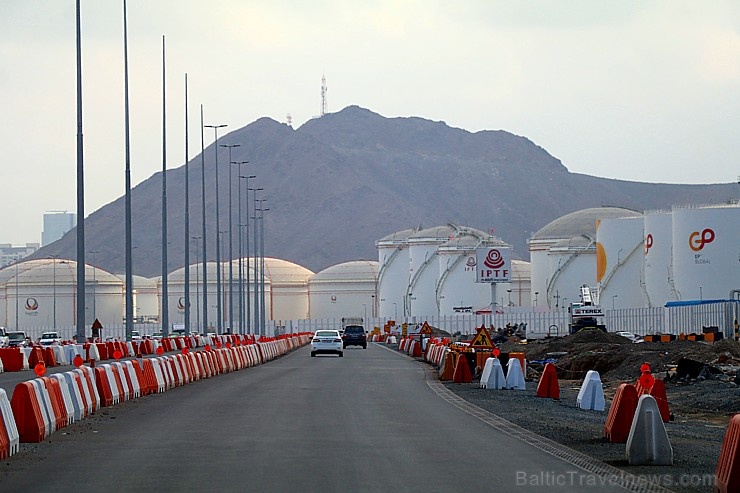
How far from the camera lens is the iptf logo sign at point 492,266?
10875 centimetres

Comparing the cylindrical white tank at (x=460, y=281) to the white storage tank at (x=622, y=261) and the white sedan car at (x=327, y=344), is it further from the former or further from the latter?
the white sedan car at (x=327, y=344)

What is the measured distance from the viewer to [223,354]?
41.7 m

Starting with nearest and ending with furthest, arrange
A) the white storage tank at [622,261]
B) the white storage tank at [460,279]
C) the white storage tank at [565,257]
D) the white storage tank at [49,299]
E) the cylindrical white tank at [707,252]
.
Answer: the cylindrical white tank at [707,252] → the white storage tank at [622,261] → the white storage tank at [565,257] → the white storage tank at [460,279] → the white storage tank at [49,299]

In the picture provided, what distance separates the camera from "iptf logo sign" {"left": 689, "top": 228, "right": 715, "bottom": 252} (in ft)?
275

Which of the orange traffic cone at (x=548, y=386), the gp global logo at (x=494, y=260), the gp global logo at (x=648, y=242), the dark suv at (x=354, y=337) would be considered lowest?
the dark suv at (x=354, y=337)

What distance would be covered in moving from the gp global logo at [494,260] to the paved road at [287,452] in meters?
83.8

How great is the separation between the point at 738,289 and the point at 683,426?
61.7 meters

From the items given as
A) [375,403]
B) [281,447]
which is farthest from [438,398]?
[281,447]

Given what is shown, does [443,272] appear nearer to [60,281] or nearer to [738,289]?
[60,281]

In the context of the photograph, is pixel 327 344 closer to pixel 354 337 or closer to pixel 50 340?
pixel 50 340

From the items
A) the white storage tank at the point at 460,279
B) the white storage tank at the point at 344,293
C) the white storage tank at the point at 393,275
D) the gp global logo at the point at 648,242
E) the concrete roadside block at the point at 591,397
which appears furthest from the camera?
the white storage tank at the point at 344,293

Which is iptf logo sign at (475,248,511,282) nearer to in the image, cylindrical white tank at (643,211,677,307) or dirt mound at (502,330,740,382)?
cylindrical white tank at (643,211,677,307)

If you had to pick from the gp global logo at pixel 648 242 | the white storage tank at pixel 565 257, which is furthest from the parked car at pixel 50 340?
the white storage tank at pixel 565 257

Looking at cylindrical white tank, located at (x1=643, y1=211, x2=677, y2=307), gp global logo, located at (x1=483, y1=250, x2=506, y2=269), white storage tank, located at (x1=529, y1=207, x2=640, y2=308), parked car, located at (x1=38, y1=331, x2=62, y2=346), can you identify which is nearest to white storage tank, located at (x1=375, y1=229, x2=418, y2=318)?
white storage tank, located at (x1=529, y1=207, x2=640, y2=308)
